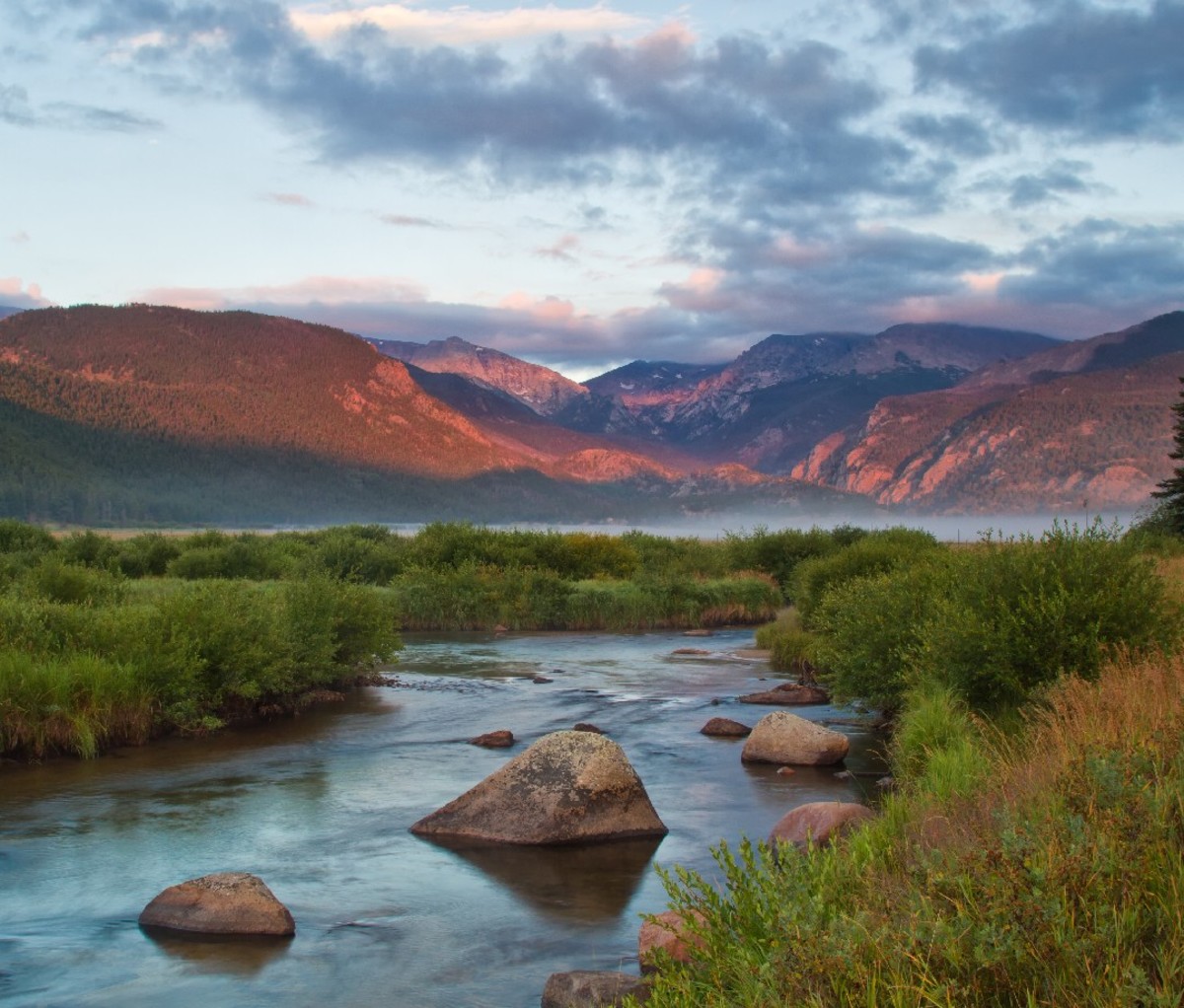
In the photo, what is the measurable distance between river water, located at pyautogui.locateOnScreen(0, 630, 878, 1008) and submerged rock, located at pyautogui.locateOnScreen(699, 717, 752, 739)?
1.40 ft

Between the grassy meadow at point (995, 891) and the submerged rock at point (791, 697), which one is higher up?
the grassy meadow at point (995, 891)

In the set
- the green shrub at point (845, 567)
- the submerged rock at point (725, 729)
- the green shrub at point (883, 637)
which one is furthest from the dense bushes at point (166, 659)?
the green shrub at point (845, 567)

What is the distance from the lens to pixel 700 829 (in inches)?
555

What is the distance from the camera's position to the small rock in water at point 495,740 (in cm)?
1967

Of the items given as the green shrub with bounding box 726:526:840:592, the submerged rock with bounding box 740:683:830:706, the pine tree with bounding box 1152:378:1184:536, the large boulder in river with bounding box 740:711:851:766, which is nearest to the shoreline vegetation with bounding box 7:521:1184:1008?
the large boulder in river with bounding box 740:711:851:766

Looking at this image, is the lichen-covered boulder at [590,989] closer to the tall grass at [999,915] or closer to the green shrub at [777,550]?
the tall grass at [999,915]

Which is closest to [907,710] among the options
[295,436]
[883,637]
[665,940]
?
[883,637]

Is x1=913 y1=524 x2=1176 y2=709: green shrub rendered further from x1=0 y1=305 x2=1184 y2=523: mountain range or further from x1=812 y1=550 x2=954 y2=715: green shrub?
x1=0 y1=305 x2=1184 y2=523: mountain range

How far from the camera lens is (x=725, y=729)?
2030 cm

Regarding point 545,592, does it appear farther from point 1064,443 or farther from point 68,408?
point 1064,443

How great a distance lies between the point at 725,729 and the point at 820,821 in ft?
27.4

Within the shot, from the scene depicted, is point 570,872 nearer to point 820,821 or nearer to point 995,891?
point 820,821

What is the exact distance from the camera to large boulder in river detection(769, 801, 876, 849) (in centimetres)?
1171

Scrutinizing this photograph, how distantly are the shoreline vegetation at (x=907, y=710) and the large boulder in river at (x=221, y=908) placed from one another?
13.8ft
